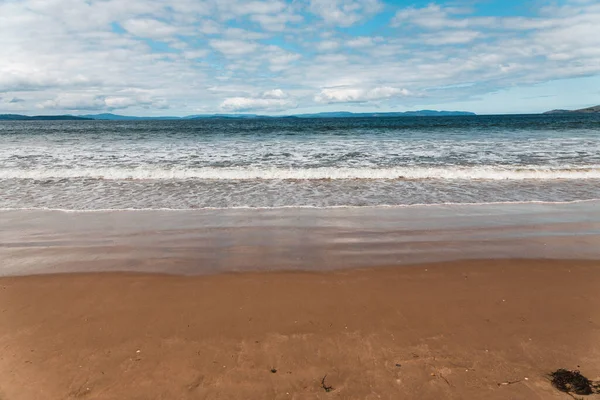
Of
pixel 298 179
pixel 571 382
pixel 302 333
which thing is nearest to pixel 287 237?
pixel 302 333

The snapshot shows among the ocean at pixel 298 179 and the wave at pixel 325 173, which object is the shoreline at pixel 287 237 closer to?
the ocean at pixel 298 179

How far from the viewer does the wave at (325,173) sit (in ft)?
49.9

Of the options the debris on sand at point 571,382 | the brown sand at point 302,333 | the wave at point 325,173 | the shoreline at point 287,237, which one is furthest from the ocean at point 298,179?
the debris on sand at point 571,382

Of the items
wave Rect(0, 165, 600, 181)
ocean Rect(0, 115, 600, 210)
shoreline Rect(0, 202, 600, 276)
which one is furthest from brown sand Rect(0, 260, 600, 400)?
wave Rect(0, 165, 600, 181)

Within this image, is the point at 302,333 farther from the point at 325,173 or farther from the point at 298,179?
the point at 325,173

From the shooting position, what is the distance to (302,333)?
14.1 feet

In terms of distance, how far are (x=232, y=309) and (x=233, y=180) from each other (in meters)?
10.8

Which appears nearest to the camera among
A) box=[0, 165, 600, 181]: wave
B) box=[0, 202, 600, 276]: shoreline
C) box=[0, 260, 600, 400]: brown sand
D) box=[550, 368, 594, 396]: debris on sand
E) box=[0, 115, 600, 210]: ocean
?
box=[550, 368, 594, 396]: debris on sand

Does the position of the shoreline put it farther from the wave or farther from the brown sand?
the wave

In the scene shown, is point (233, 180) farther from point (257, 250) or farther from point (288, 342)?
point (288, 342)

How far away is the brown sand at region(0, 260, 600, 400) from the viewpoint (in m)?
3.51

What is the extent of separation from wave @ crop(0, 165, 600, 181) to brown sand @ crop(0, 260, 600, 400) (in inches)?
385

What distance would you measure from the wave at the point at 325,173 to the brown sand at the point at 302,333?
9773 millimetres

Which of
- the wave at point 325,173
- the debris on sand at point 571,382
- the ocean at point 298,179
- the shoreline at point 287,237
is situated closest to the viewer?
the debris on sand at point 571,382
